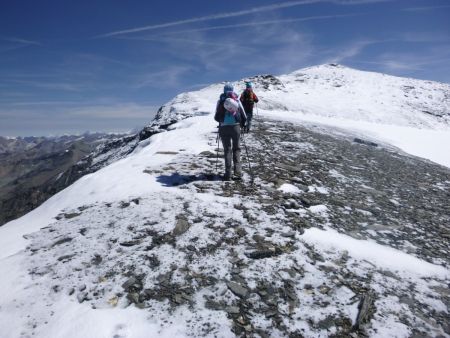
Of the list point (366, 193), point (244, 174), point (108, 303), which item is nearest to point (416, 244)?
point (366, 193)

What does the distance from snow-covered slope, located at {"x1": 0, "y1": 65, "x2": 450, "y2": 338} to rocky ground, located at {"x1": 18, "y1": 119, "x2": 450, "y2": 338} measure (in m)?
0.03

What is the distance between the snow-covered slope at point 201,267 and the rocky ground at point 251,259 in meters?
0.03

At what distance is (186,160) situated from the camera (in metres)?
14.7

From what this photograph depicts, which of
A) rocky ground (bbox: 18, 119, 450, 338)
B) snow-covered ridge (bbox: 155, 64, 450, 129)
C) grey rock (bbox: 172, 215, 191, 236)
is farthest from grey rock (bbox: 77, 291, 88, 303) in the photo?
snow-covered ridge (bbox: 155, 64, 450, 129)

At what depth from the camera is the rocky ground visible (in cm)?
590

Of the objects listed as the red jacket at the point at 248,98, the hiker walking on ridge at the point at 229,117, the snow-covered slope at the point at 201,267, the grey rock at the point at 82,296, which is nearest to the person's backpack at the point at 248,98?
the red jacket at the point at 248,98

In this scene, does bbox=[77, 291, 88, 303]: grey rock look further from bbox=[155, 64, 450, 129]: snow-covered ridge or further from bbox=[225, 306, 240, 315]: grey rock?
bbox=[155, 64, 450, 129]: snow-covered ridge

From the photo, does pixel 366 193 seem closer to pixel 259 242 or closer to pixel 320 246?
pixel 320 246

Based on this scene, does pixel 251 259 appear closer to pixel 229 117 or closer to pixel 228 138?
pixel 228 138

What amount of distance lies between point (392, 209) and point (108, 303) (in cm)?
938

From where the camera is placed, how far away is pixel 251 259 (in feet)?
Result: 24.0

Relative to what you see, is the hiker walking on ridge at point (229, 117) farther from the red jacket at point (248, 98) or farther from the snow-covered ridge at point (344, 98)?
the snow-covered ridge at point (344, 98)

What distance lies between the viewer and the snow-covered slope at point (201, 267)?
18.9 ft

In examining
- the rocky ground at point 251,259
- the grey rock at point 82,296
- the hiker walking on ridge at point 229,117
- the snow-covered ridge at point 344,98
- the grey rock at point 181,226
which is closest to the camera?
the rocky ground at point 251,259
